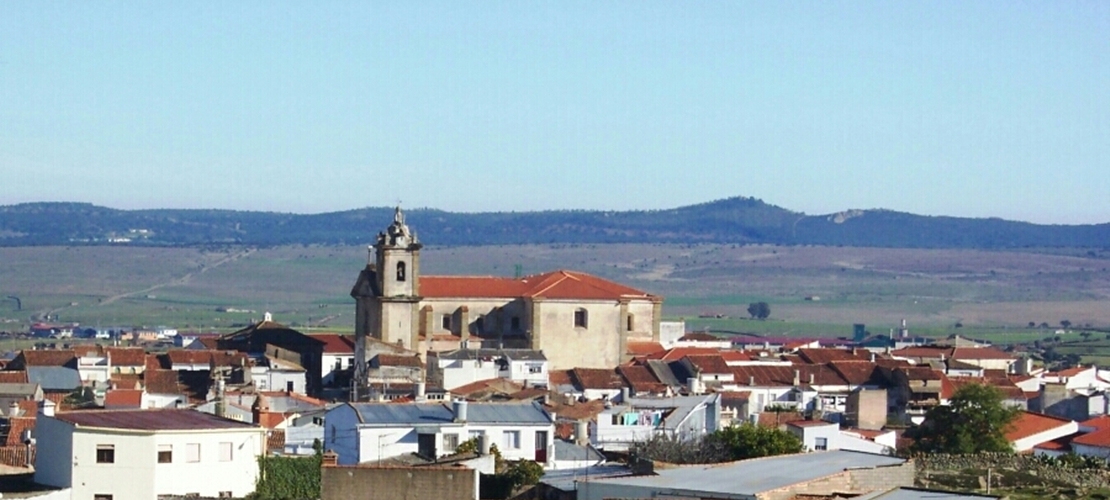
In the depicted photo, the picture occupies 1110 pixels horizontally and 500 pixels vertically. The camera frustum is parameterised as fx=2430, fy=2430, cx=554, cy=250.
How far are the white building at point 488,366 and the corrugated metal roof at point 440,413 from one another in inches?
992

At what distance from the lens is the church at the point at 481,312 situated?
81875mm

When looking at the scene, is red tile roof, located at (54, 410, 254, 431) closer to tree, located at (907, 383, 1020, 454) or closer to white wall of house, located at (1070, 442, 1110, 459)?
tree, located at (907, 383, 1020, 454)

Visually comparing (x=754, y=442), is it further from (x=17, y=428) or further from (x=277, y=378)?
(x=277, y=378)

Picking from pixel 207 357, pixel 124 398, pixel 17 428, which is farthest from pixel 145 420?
pixel 207 357

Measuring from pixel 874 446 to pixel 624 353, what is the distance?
3411cm

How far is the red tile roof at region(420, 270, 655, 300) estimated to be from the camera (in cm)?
8512

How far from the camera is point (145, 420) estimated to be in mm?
29578

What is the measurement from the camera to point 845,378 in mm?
78500

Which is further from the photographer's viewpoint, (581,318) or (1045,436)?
(581,318)

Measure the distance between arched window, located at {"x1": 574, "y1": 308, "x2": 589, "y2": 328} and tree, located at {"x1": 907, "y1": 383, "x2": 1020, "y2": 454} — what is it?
26.4 metres

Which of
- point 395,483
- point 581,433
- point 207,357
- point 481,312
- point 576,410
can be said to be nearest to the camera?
point 395,483

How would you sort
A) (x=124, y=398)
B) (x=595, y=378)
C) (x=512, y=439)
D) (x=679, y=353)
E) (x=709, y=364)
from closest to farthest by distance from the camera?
(x=512, y=439)
(x=124, y=398)
(x=595, y=378)
(x=709, y=364)
(x=679, y=353)

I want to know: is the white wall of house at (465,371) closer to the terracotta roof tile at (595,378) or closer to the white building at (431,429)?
the terracotta roof tile at (595,378)

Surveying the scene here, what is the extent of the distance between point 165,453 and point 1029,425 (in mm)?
35246
